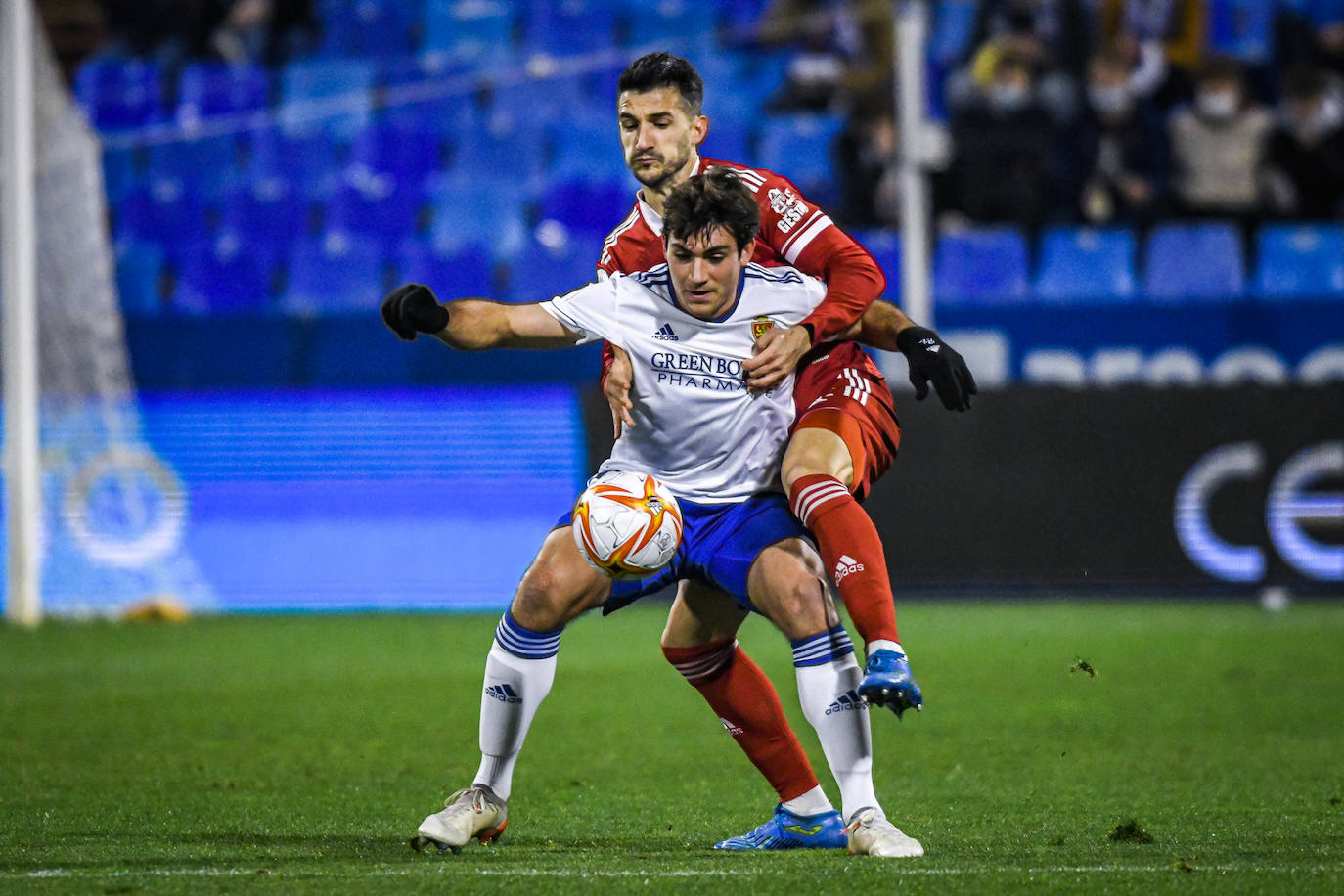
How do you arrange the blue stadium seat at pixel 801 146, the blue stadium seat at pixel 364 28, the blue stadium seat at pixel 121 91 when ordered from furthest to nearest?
1. the blue stadium seat at pixel 364 28
2. the blue stadium seat at pixel 121 91
3. the blue stadium seat at pixel 801 146

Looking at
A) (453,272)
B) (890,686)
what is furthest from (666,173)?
(453,272)

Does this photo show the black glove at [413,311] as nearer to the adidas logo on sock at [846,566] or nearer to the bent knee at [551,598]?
the bent knee at [551,598]

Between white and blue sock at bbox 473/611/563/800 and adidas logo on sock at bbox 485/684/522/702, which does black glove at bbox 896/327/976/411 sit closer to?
white and blue sock at bbox 473/611/563/800

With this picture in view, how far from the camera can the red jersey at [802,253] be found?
4859 mm

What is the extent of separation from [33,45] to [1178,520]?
8.06 m

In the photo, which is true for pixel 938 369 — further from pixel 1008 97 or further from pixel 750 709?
pixel 1008 97

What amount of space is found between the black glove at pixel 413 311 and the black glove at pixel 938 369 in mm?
1184

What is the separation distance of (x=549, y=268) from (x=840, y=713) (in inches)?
367

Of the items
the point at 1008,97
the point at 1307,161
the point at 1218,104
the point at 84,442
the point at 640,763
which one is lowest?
the point at 84,442

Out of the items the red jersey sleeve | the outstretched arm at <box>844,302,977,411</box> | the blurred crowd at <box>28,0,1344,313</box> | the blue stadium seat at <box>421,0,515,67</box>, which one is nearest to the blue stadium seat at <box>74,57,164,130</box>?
the blurred crowd at <box>28,0,1344,313</box>

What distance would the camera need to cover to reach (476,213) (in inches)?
575

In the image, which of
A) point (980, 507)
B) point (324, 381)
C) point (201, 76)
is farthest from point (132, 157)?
point (980, 507)

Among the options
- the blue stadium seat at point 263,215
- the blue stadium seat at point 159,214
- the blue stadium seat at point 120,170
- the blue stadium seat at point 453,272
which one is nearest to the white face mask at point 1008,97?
the blue stadium seat at point 453,272

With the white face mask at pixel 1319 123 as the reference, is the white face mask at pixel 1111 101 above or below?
above
